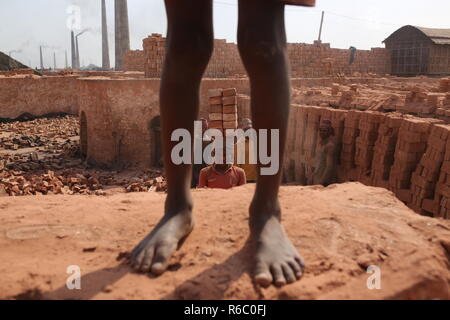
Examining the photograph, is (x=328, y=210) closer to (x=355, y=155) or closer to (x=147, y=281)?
(x=147, y=281)

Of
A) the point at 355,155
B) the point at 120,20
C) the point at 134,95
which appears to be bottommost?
the point at 355,155

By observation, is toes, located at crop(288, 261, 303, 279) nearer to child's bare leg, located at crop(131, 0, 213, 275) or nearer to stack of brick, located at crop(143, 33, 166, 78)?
child's bare leg, located at crop(131, 0, 213, 275)

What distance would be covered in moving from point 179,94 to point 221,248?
0.69 meters

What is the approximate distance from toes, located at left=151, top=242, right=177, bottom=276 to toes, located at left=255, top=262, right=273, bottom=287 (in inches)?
13.9

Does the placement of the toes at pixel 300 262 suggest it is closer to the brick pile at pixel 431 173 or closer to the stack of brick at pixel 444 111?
the brick pile at pixel 431 173

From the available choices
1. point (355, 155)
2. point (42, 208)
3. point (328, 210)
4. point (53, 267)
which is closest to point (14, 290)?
point (53, 267)

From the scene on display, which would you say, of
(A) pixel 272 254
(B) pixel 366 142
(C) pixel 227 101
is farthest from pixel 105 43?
(A) pixel 272 254

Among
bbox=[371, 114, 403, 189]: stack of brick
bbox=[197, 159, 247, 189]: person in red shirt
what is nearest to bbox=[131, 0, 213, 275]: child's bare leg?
bbox=[197, 159, 247, 189]: person in red shirt

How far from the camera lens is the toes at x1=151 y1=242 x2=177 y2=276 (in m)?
1.44

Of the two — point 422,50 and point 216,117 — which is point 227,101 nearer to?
point 216,117

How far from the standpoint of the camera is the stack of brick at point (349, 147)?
6219 millimetres

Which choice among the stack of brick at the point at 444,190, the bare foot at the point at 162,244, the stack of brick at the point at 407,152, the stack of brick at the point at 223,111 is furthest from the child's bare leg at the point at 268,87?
the stack of brick at the point at 223,111

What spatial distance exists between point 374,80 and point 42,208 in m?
17.0

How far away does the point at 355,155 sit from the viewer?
6246 millimetres
